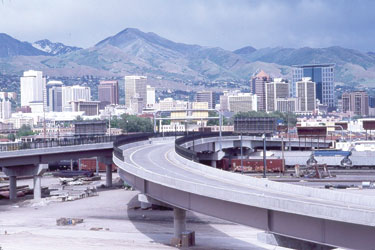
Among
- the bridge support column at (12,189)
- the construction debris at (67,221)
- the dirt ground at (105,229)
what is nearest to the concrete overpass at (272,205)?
the dirt ground at (105,229)

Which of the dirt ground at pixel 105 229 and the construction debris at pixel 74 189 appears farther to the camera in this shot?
the construction debris at pixel 74 189

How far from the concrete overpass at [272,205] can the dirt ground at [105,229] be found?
A: 323 centimetres

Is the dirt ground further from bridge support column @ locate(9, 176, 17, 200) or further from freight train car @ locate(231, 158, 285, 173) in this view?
freight train car @ locate(231, 158, 285, 173)

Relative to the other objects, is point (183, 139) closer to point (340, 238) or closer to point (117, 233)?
point (117, 233)

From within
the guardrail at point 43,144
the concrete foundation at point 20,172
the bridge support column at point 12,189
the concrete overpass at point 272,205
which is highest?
the guardrail at point 43,144

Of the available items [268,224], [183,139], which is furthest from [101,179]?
[268,224]

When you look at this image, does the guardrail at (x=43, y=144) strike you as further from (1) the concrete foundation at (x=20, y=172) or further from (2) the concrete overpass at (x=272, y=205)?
(2) the concrete overpass at (x=272, y=205)

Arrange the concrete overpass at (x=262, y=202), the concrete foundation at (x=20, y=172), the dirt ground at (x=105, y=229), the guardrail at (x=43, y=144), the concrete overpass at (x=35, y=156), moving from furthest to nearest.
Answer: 1. the concrete foundation at (x=20, y=172)
2. the guardrail at (x=43, y=144)
3. the concrete overpass at (x=35, y=156)
4. the dirt ground at (x=105, y=229)
5. the concrete overpass at (x=262, y=202)

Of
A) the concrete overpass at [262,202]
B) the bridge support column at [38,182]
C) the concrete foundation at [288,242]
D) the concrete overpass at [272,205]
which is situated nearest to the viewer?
the concrete overpass at [272,205]

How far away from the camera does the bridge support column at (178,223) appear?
47.3 metres

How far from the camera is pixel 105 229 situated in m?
55.6

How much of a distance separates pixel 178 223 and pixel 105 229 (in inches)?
383

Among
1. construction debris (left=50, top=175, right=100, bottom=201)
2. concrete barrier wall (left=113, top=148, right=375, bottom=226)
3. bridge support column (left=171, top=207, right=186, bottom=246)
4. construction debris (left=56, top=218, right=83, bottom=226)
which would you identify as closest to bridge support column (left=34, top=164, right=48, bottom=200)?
construction debris (left=50, top=175, right=100, bottom=201)

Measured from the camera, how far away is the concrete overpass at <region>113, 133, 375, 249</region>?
1121 inches
